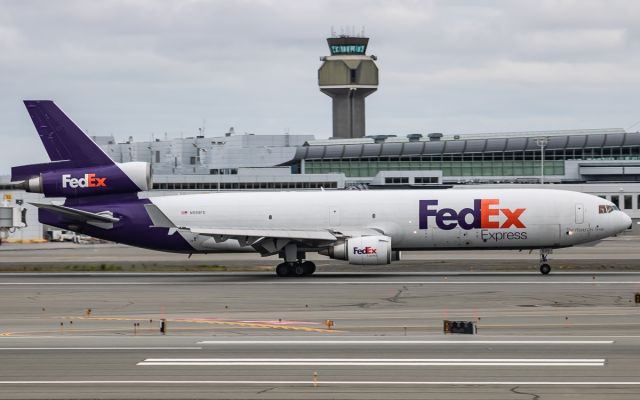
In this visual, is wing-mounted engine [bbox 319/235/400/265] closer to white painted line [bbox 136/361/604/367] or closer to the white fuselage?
the white fuselage

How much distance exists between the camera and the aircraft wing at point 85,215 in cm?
5000

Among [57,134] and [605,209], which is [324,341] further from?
[57,134]

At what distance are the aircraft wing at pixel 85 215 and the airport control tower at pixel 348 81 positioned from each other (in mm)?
126741

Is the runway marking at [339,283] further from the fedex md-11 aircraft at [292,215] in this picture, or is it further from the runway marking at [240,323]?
the runway marking at [240,323]

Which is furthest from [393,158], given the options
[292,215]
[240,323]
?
[240,323]

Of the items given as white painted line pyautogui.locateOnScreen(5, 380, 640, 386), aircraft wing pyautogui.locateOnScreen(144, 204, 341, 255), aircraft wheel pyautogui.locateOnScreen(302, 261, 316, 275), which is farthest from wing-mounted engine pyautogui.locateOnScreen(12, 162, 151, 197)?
white painted line pyautogui.locateOnScreen(5, 380, 640, 386)

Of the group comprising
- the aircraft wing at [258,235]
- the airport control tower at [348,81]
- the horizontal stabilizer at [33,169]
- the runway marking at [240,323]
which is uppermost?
the airport control tower at [348,81]

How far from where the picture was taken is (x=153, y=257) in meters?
68.2

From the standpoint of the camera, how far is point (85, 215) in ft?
166

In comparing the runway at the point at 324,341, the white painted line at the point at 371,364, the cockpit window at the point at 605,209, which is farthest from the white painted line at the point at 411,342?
the cockpit window at the point at 605,209

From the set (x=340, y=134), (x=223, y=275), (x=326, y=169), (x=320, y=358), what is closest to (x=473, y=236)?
(x=223, y=275)

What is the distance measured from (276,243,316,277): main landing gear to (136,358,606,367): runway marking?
27.0 metres

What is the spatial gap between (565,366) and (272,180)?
3638 inches

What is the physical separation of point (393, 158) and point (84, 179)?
88309 mm
